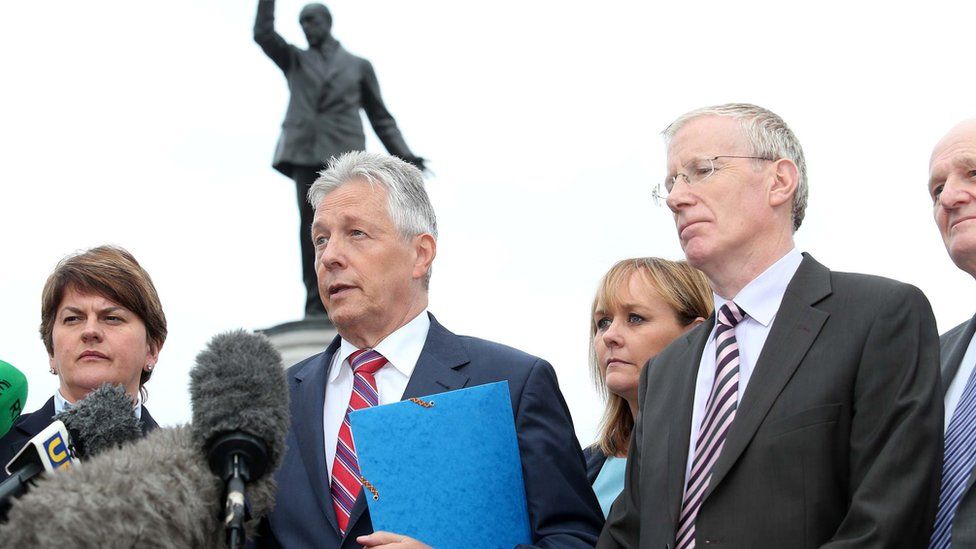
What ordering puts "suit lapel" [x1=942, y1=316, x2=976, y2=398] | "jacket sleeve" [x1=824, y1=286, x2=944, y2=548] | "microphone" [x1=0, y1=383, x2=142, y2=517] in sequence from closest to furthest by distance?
"microphone" [x1=0, y1=383, x2=142, y2=517]
"jacket sleeve" [x1=824, y1=286, x2=944, y2=548]
"suit lapel" [x1=942, y1=316, x2=976, y2=398]

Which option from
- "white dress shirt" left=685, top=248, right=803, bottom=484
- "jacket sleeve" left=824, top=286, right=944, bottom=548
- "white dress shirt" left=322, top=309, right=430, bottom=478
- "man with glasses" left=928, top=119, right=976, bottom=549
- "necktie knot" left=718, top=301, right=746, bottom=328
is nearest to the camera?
"jacket sleeve" left=824, top=286, right=944, bottom=548

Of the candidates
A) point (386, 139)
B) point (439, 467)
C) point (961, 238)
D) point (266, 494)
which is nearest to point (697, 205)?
point (961, 238)

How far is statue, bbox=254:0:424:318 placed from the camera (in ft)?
41.1


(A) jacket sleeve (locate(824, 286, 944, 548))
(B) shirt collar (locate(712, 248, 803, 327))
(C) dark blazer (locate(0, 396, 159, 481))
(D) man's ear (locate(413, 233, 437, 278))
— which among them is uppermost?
(D) man's ear (locate(413, 233, 437, 278))

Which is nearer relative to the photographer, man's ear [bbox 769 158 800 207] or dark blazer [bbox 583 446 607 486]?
man's ear [bbox 769 158 800 207]

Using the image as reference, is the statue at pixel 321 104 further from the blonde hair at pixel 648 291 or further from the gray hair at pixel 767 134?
the gray hair at pixel 767 134

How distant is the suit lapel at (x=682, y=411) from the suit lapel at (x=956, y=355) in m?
0.77

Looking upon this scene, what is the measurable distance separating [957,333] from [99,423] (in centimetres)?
268

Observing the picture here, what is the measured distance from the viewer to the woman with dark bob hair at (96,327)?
4094 mm

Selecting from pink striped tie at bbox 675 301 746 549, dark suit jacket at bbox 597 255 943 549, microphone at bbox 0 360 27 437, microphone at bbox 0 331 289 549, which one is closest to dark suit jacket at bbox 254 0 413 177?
microphone at bbox 0 360 27 437

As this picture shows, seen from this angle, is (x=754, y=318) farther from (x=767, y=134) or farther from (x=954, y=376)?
(x=954, y=376)

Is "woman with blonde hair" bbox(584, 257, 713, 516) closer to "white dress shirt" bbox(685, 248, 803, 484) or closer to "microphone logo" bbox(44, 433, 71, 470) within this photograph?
"white dress shirt" bbox(685, 248, 803, 484)

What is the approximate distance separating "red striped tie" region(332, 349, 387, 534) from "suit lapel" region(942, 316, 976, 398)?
1806mm

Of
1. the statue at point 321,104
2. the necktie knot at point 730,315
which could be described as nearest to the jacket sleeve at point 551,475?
the necktie knot at point 730,315
